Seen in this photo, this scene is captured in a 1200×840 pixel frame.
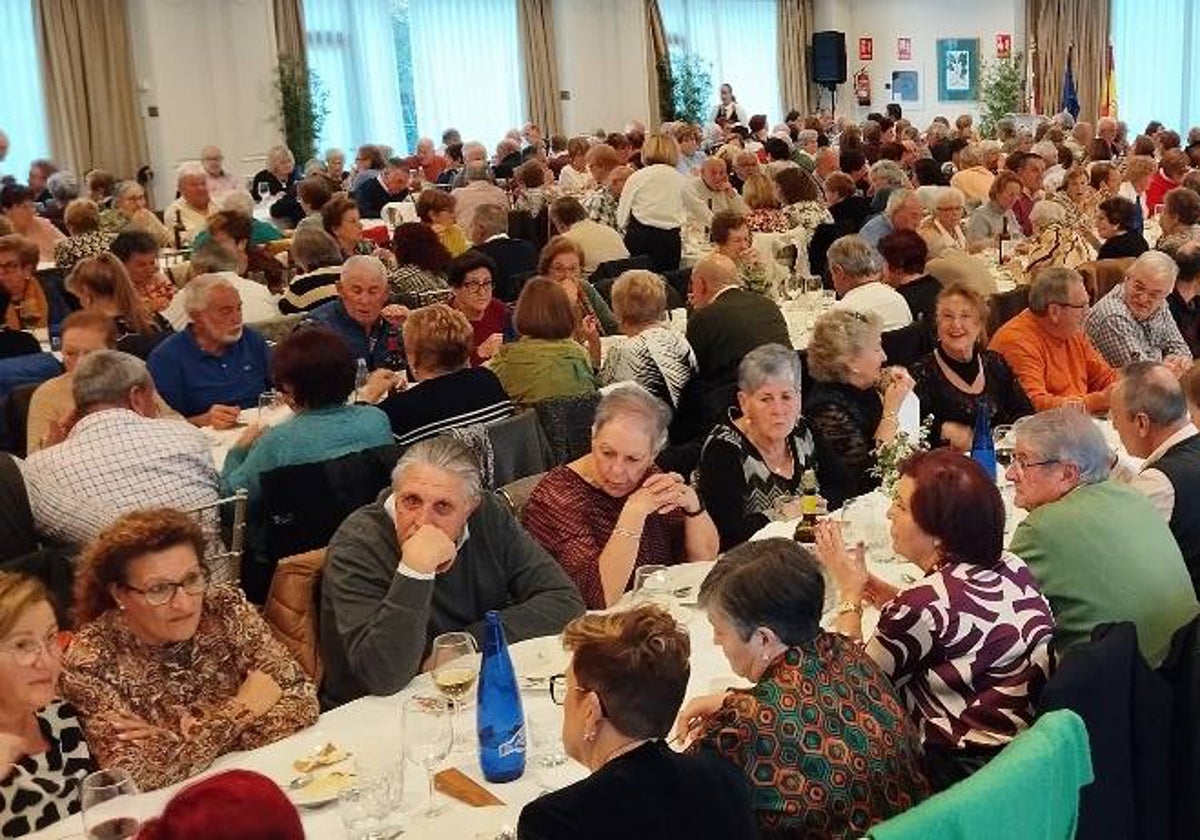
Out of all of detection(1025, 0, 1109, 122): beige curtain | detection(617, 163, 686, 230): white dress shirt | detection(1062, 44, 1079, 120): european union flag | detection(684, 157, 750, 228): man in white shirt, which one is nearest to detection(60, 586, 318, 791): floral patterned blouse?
detection(617, 163, 686, 230): white dress shirt

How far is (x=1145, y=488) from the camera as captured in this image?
3.54 m

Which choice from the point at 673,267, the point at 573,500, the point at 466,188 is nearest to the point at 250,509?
the point at 573,500

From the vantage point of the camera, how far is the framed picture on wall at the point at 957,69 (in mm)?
21188

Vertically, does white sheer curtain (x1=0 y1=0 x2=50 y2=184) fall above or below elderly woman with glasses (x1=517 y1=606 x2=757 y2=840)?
above

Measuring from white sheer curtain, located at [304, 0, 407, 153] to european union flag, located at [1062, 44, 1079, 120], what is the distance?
9.66 metres

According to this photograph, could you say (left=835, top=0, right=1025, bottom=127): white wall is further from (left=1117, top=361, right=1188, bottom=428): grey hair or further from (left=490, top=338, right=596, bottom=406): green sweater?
(left=1117, top=361, right=1188, bottom=428): grey hair

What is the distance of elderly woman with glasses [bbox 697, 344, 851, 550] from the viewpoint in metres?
4.12

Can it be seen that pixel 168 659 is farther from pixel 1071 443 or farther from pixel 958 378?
pixel 958 378

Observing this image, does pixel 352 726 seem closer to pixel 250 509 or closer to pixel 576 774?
pixel 576 774

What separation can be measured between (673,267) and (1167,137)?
19.8ft

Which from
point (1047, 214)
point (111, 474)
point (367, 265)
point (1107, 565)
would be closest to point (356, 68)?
point (1047, 214)

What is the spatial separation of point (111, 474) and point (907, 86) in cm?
1992

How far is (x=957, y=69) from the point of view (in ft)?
70.4

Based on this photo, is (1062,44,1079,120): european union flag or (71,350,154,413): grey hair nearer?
(71,350,154,413): grey hair
